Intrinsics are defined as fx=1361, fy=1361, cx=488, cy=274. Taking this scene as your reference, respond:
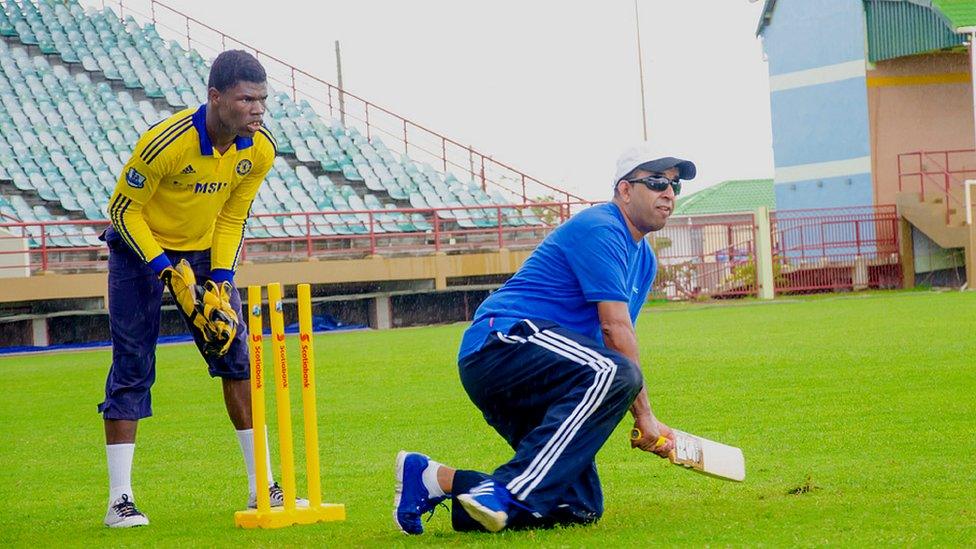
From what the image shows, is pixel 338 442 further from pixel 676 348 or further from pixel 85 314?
pixel 85 314

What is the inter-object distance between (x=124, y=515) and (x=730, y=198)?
74.8 m

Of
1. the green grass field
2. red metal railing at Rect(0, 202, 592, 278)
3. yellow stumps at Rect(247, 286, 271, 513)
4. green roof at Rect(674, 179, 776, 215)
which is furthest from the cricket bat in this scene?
green roof at Rect(674, 179, 776, 215)

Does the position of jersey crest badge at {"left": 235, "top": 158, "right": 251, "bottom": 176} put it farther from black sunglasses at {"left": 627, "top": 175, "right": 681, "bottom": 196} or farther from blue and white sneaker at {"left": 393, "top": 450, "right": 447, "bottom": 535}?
black sunglasses at {"left": 627, "top": 175, "right": 681, "bottom": 196}

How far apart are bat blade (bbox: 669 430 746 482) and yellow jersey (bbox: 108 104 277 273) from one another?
2.45 meters

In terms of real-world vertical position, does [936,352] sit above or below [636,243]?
below

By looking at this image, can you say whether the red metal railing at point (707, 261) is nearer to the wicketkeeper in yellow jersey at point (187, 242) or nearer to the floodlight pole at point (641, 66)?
the floodlight pole at point (641, 66)

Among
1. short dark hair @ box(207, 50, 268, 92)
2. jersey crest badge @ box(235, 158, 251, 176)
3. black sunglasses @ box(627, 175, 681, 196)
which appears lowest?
black sunglasses @ box(627, 175, 681, 196)

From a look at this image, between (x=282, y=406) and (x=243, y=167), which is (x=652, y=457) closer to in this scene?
(x=282, y=406)

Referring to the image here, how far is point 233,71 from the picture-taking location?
20.0ft

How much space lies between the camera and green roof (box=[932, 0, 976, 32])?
37.4 metres

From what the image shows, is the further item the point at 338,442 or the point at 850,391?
the point at 850,391

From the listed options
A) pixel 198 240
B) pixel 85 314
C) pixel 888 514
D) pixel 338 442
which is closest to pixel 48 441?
pixel 338 442

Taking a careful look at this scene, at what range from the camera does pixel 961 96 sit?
4166cm

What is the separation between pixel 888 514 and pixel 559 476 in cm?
126
